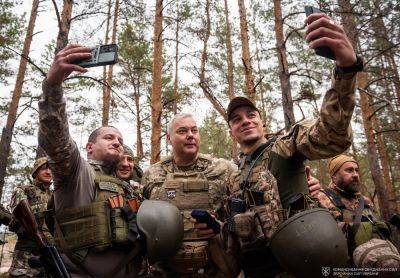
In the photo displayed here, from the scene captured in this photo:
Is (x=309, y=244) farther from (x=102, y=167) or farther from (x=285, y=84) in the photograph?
(x=285, y=84)

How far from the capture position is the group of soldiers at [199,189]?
2.26 meters

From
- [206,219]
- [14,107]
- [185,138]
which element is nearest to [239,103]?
[185,138]

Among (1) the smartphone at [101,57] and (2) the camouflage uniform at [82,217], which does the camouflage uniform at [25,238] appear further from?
(1) the smartphone at [101,57]

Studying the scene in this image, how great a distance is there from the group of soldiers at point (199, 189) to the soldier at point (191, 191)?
11 millimetres

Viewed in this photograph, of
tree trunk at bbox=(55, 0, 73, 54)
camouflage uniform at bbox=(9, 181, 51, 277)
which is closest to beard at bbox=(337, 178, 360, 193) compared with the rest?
camouflage uniform at bbox=(9, 181, 51, 277)

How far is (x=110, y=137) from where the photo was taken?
3615 mm

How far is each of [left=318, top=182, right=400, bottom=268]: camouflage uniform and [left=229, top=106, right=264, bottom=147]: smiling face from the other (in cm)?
143

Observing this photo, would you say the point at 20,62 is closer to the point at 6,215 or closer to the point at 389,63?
the point at 6,215

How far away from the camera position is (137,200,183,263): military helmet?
2.99 metres

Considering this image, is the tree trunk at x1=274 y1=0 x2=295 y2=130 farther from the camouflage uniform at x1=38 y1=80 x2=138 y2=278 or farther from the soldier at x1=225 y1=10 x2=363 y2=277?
the camouflage uniform at x1=38 y1=80 x2=138 y2=278

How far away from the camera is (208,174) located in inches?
152

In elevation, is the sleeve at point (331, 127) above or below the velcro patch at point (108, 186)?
above

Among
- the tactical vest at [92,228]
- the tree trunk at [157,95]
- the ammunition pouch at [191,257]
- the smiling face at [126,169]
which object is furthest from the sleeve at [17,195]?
the ammunition pouch at [191,257]

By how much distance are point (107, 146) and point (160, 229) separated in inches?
43.1
